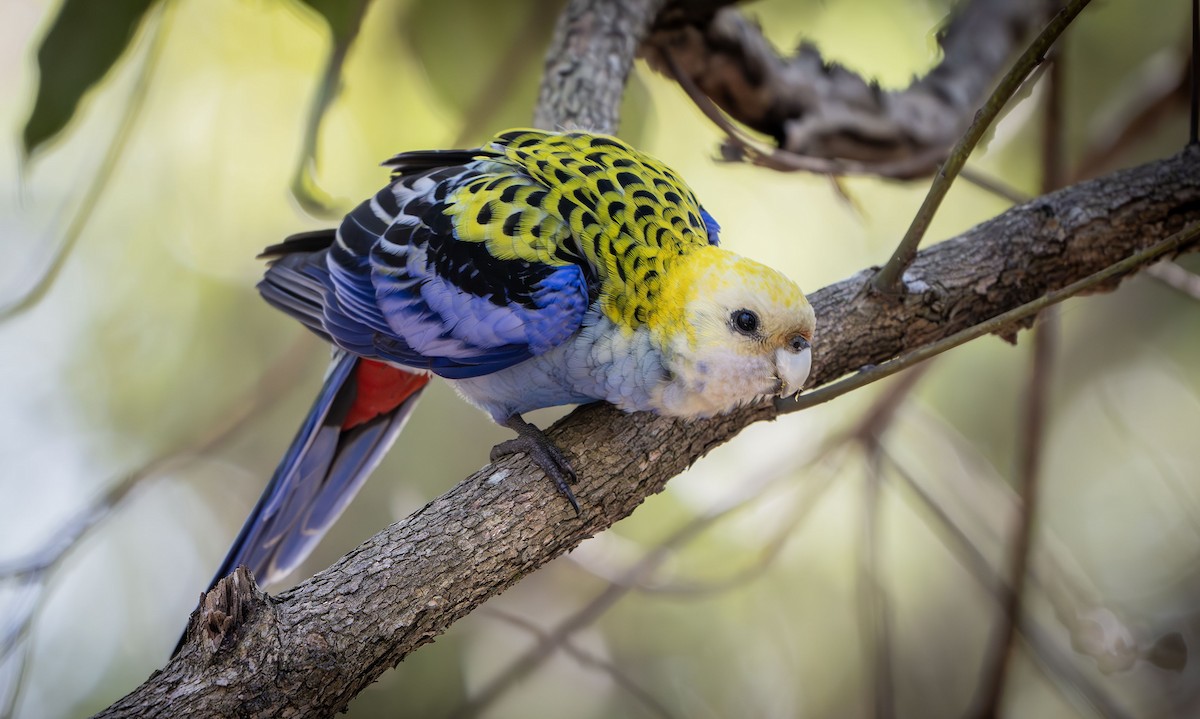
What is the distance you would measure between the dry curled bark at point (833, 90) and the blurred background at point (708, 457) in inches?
12.5

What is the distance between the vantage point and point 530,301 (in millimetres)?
2525

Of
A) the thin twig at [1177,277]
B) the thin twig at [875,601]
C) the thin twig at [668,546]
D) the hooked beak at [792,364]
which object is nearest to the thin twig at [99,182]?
the thin twig at [668,546]

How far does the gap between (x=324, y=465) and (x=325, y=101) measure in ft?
4.11

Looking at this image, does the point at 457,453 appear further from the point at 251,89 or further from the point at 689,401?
the point at 689,401

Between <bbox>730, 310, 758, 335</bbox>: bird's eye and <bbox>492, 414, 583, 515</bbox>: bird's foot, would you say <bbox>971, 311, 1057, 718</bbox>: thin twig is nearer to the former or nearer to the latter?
<bbox>730, 310, 758, 335</bbox>: bird's eye

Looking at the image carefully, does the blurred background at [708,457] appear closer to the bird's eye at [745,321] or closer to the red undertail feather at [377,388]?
the red undertail feather at [377,388]

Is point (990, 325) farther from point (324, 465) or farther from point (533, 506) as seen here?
point (324, 465)

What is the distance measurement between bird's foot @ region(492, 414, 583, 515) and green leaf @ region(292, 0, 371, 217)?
106 cm

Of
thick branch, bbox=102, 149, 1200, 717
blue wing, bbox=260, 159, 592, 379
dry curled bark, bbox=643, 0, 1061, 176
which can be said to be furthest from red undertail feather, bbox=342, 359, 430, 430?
dry curled bark, bbox=643, 0, 1061, 176

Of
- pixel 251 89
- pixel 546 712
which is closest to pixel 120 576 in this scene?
pixel 546 712

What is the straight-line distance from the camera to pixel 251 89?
445cm

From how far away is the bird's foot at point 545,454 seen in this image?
243 cm

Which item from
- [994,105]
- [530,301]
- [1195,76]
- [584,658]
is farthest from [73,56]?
[1195,76]

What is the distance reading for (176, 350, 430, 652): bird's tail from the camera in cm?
306
